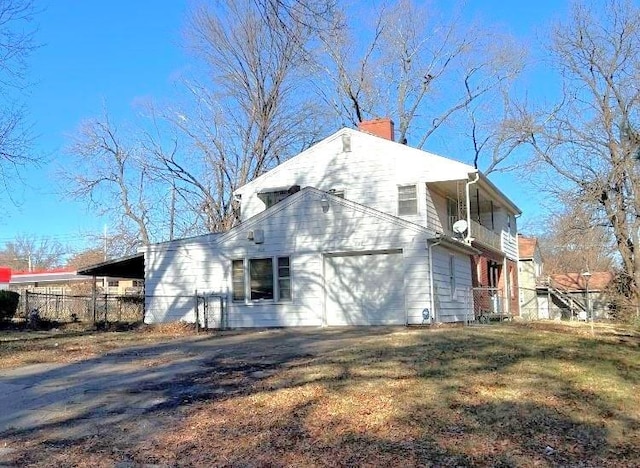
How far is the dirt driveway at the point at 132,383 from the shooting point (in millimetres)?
6418

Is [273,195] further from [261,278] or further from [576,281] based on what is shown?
[576,281]

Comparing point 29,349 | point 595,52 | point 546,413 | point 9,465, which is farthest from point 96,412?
point 595,52

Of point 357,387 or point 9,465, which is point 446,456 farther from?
point 9,465

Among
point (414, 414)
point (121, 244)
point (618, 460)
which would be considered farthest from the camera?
point (121, 244)

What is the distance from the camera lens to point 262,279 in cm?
1828

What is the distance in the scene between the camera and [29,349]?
41.7 ft

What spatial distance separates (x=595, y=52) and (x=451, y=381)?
25965mm

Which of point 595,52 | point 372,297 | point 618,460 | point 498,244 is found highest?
point 595,52

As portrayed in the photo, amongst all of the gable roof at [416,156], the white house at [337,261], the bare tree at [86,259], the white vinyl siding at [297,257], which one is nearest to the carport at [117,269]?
the white house at [337,261]

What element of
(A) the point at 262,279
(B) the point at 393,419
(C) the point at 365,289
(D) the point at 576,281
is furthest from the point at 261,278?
(D) the point at 576,281

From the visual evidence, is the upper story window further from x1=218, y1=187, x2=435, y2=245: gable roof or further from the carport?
the carport

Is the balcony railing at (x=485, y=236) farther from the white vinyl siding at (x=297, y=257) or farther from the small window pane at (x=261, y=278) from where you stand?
the small window pane at (x=261, y=278)

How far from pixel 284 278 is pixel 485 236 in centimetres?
1001

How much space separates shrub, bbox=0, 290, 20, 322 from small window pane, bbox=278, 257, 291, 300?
9.75 meters
